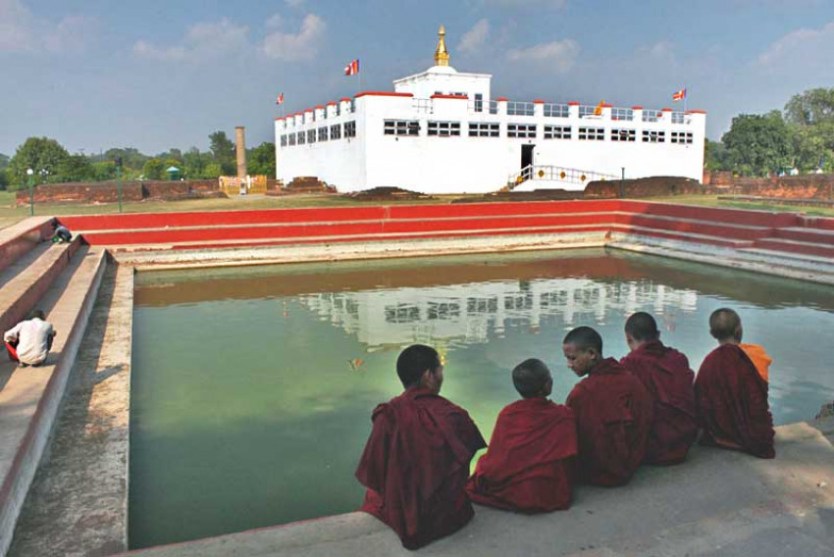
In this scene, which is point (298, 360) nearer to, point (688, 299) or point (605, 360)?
point (605, 360)

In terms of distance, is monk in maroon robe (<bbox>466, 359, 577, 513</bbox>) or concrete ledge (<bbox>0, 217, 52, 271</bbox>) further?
concrete ledge (<bbox>0, 217, 52, 271</bbox>)

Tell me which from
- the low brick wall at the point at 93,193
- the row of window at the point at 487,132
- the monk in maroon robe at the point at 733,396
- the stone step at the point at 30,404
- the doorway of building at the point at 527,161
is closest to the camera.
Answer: the stone step at the point at 30,404

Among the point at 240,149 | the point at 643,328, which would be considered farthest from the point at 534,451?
the point at 240,149

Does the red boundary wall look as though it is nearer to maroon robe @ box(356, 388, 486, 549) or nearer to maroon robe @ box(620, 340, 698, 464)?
maroon robe @ box(620, 340, 698, 464)

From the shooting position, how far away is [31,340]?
240 inches

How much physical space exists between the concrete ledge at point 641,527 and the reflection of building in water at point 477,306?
5854 millimetres

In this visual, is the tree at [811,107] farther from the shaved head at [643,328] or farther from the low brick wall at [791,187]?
the shaved head at [643,328]

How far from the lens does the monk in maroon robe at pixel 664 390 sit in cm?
414

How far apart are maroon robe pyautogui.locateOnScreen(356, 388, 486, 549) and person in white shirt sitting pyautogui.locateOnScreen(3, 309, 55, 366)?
4.01 meters

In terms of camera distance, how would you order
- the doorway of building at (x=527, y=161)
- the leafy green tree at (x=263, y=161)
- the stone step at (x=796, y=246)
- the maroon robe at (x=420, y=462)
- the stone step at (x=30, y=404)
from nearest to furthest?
the maroon robe at (x=420, y=462)
the stone step at (x=30, y=404)
the stone step at (x=796, y=246)
the doorway of building at (x=527, y=161)
the leafy green tree at (x=263, y=161)

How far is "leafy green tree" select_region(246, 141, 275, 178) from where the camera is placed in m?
52.0

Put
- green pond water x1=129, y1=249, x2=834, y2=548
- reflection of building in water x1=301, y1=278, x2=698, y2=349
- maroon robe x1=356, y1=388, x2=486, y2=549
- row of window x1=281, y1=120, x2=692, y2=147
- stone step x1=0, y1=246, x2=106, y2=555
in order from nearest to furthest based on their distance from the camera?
maroon robe x1=356, y1=388, x2=486, y2=549, stone step x1=0, y1=246, x2=106, y2=555, green pond water x1=129, y1=249, x2=834, y2=548, reflection of building in water x1=301, y1=278, x2=698, y2=349, row of window x1=281, y1=120, x2=692, y2=147

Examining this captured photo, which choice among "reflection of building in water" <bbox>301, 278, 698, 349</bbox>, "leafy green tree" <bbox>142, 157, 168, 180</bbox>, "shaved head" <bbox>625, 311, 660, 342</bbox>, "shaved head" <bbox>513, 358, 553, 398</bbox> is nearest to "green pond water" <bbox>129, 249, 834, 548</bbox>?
"reflection of building in water" <bbox>301, 278, 698, 349</bbox>

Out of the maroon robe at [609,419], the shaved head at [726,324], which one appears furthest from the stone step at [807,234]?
the maroon robe at [609,419]
